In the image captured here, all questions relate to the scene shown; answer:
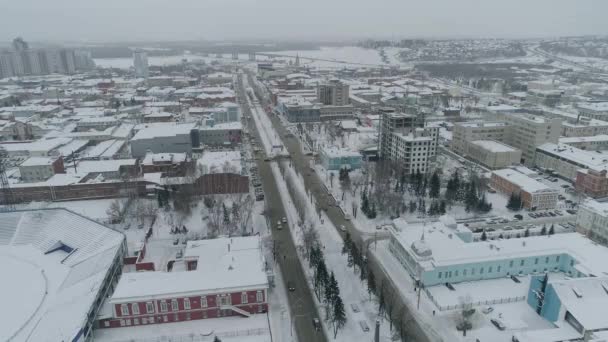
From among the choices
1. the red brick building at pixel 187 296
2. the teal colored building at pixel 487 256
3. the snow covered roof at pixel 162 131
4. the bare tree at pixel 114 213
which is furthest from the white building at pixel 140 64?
the teal colored building at pixel 487 256

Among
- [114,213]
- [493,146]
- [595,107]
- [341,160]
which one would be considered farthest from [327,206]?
[595,107]

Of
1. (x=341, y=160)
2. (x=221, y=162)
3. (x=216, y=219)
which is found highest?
(x=221, y=162)

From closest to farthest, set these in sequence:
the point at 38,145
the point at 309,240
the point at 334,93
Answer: the point at 309,240
the point at 38,145
the point at 334,93

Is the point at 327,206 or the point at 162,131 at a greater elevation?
the point at 162,131

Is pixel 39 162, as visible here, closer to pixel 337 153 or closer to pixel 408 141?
pixel 337 153

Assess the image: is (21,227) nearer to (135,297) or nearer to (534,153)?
(135,297)

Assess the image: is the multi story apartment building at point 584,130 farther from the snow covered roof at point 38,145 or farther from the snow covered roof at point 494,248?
the snow covered roof at point 38,145
